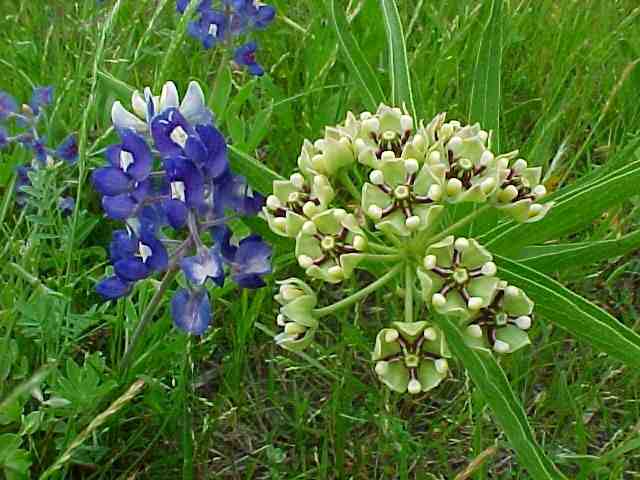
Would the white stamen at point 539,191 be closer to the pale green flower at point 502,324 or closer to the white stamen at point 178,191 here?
the pale green flower at point 502,324

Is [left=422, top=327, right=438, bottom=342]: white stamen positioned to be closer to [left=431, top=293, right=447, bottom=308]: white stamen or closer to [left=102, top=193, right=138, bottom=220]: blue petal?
[left=431, top=293, right=447, bottom=308]: white stamen

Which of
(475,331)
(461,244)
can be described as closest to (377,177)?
(461,244)

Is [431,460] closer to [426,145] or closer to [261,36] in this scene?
[426,145]

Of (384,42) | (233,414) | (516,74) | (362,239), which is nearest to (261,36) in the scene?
(384,42)

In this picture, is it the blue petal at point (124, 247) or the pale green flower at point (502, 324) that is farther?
the blue petal at point (124, 247)

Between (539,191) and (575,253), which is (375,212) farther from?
(575,253)

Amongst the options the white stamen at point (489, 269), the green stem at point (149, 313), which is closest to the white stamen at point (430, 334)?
the white stamen at point (489, 269)
